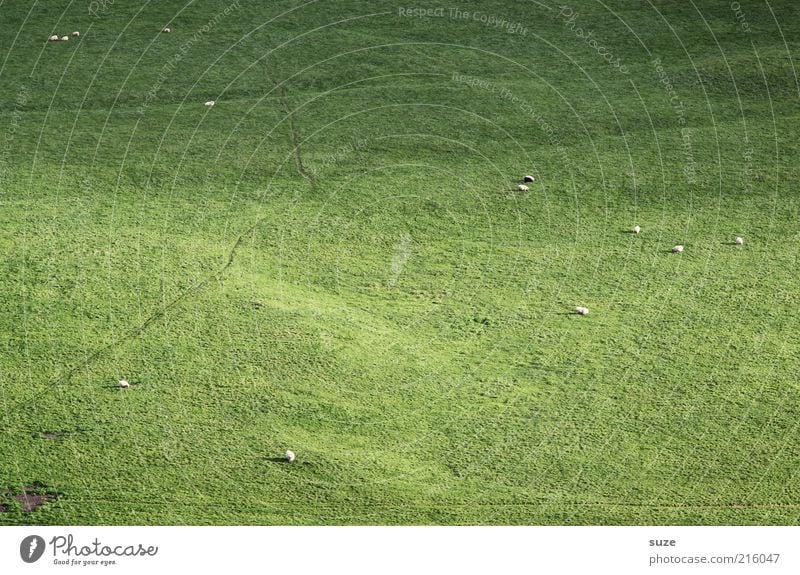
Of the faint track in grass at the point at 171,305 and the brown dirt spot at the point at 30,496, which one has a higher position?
the faint track in grass at the point at 171,305

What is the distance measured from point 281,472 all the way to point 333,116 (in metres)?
4.35

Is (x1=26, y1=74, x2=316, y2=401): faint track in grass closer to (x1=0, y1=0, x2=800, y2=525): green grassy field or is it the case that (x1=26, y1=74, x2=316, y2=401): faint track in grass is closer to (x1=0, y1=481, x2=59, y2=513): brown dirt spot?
(x1=0, y1=0, x2=800, y2=525): green grassy field

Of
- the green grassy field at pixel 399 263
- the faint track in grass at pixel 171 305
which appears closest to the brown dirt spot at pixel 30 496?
the green grassy field at pixel 399 263

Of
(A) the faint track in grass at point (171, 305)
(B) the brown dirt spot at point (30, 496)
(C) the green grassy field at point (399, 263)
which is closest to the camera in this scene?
(B) the brown dirt spot at point (30, 496)

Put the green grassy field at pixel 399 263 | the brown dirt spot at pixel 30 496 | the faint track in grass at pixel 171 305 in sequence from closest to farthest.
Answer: the brown dirt spot at pixel 30 496 < the green grassy field at pixel 399 263 < the faint track in grass at pixel 171 305

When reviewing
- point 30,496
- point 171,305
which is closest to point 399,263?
point 171,305

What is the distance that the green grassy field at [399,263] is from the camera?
6.49 meters

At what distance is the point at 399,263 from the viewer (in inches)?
329

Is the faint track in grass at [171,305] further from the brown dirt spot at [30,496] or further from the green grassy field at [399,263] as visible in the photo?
the brown dirt spot at [30,496]

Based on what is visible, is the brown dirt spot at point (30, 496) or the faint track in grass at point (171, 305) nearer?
the brown dirt spot at point (30, 496)

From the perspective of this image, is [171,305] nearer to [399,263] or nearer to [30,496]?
[399,263]

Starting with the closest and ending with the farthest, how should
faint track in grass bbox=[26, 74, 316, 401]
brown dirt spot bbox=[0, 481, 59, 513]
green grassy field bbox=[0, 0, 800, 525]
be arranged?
brown dirt spot bbox=[0, 481, 59, 513] → green grassy field bbox=[0, 0, 800, 525] → faint track in grass bbox=[26, 74, 316, 401]

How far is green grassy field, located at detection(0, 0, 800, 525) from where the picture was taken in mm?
6488

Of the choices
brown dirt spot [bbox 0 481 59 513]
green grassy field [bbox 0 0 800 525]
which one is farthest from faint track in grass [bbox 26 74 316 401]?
brown dirt spot [bbox 0 481 59 513]
